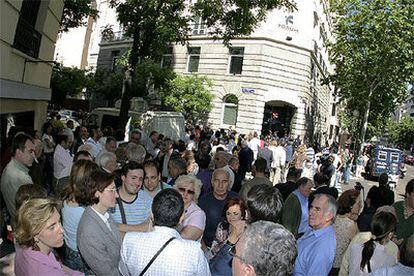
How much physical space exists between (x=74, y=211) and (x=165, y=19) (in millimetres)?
9650

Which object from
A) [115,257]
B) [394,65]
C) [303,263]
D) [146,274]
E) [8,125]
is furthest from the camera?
[394,65]

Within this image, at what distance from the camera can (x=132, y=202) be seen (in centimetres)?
457

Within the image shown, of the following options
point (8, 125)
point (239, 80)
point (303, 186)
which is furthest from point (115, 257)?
point (239, 80)

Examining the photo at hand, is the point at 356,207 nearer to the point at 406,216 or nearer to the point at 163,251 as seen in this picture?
the point at 406,216

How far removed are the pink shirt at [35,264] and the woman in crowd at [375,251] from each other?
2.72 m

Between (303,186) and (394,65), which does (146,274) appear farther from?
(394,65)

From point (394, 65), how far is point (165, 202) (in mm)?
27399

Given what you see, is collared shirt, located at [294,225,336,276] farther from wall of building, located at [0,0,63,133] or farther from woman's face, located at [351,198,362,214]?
wall of building, located at [0,0,63,133]

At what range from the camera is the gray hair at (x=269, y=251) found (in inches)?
88.2

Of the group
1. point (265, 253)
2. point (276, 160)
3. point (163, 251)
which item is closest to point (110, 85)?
point (276, 160)

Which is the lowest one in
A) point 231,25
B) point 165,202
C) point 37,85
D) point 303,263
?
point 303,263

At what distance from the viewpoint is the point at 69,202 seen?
3982mm

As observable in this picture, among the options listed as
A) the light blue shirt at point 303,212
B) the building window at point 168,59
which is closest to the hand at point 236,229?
the light blue shirt at point 303,212

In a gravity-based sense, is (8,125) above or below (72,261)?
above
